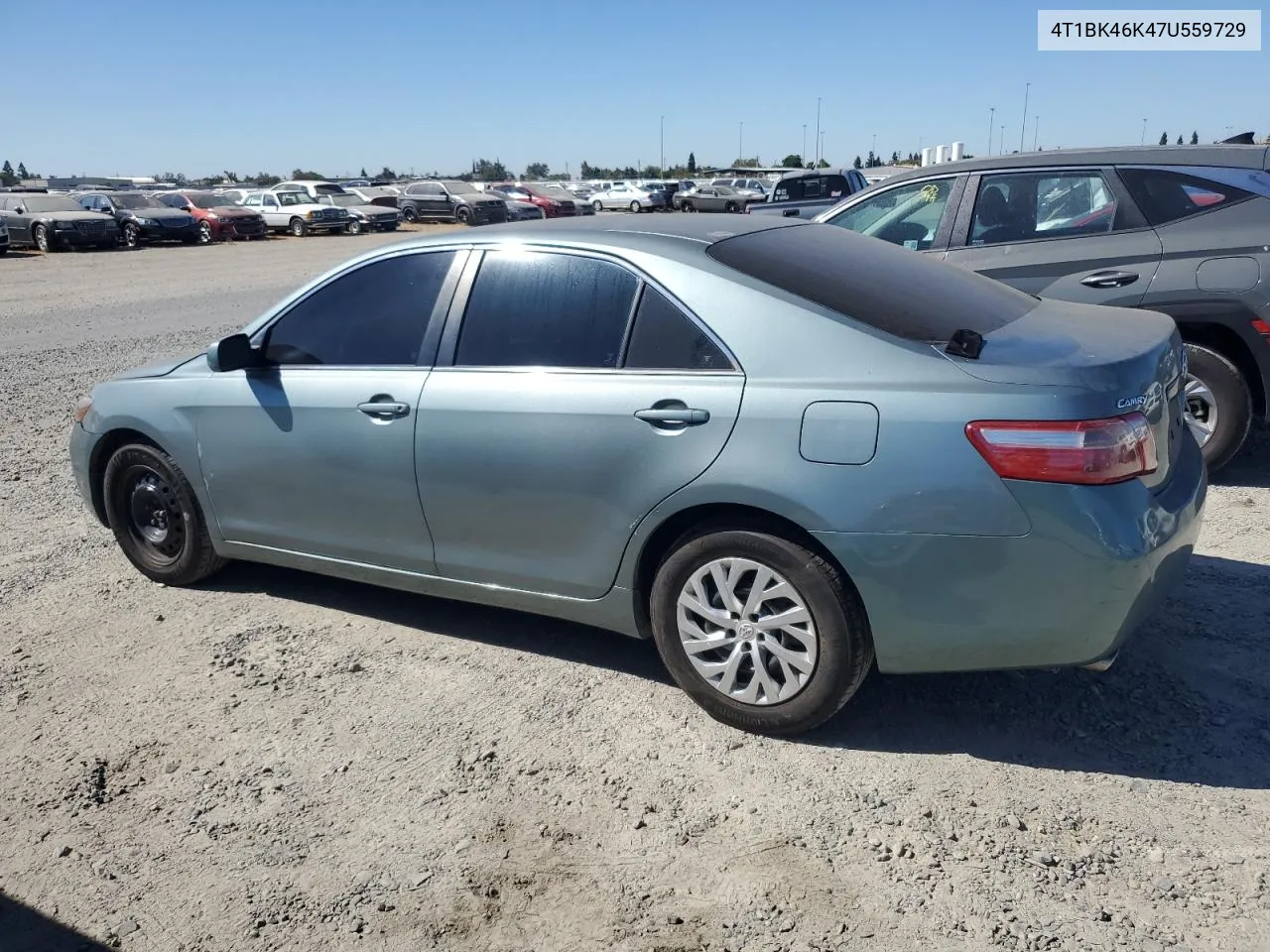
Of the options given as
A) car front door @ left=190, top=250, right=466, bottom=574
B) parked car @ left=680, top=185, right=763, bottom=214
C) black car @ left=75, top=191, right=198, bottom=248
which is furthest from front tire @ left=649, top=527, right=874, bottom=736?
parked car @ left=680, top=185, right=763, bottom=214

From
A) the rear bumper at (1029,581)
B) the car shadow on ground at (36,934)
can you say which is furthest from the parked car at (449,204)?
the car shadow on ground at (36,934)

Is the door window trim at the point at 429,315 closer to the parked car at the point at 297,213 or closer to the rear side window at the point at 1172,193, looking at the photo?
the rear side window at the point at 1172,193

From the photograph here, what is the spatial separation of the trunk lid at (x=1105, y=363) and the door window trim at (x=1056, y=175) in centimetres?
242

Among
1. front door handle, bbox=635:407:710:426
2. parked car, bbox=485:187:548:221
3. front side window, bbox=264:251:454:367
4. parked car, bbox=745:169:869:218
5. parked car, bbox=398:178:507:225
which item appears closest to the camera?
front door handle, bbox=635:407:710:426

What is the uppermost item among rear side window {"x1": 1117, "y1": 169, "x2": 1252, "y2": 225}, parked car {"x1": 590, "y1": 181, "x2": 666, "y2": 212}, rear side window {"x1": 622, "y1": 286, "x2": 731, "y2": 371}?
rear side window {"x1": 1117, "y1": 169, "x2": 1252, "y2": 225}

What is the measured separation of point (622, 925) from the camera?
2686mm

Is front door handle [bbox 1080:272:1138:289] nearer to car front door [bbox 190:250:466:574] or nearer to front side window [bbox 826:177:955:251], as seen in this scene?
front side window [bbox 826:177:955:251]

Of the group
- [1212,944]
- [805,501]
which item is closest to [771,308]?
[805,501]

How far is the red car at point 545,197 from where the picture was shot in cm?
4184

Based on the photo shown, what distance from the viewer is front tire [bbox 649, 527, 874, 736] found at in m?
3.26

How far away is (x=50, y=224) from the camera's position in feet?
93.9

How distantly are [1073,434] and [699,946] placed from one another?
171cm

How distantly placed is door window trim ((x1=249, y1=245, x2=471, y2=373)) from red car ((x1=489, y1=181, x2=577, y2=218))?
115 ft

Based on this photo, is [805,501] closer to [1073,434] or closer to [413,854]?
[1073,434]
